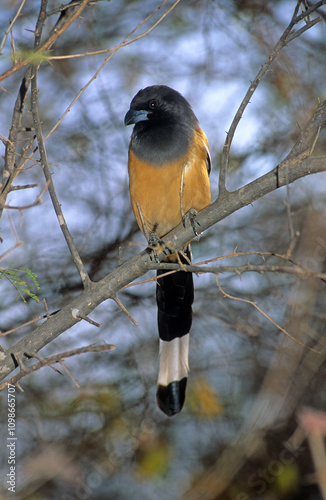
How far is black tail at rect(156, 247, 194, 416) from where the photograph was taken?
370 cm

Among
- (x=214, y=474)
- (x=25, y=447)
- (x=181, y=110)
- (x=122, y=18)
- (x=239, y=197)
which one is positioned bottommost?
(x=214, y=474)

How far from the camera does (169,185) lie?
387 centimetres

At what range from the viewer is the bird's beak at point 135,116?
4.05 metres

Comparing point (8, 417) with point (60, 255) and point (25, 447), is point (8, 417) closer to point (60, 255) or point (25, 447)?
point (25, 447)

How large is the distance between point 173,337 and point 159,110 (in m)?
1.77

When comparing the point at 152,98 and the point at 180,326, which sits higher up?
the point at 152,98

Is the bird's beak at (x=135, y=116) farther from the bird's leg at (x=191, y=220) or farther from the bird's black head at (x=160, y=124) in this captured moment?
the bird's leg at (x=191, y=220)

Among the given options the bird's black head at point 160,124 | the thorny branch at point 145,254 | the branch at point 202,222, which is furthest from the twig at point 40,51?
the bird's black head at point 160,124

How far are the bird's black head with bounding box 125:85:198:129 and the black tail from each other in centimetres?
105

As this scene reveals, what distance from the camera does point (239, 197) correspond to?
2.69m

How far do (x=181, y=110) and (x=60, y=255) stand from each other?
7.40 feet

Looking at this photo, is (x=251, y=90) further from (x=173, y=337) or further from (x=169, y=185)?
(x=173, y=337)

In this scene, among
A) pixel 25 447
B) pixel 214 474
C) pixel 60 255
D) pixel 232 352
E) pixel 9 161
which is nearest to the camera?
pixel 9 161

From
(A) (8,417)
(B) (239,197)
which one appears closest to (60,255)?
(A) (8,417)
